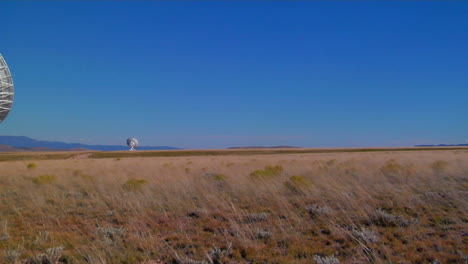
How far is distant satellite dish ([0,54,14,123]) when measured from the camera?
76.7ft

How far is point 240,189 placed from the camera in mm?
10891

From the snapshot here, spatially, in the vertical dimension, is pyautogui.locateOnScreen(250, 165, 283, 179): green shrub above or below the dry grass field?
above

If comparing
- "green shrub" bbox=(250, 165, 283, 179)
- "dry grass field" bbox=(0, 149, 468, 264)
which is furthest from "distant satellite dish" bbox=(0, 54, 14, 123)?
"green shrub" bbox=(250, 165, 283, 179)

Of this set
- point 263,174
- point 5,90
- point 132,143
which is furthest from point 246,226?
point 132,143

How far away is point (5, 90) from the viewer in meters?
24.1

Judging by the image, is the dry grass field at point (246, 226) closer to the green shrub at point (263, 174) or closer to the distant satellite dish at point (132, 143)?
the green shrub at point (263, 174)

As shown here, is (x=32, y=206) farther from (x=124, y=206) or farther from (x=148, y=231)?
(x=148, y=231)

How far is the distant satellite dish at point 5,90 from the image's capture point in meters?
23.4

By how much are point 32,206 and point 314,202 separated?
8.03 metres

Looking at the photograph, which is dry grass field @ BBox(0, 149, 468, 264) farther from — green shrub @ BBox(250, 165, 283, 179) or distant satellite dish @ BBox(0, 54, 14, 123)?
distant satellite dish @ BBox(0, 54, 14, 123)

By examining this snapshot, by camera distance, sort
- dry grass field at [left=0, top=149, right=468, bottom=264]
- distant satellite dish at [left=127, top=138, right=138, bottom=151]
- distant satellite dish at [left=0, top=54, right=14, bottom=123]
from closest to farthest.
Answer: dry grass field at [left=0, top=149, right=468, bottom=264] < distant satellite dish at [left=0, top=54, right=14, bottom=123] < distant satellite dish at [left=127, top=138, right=138, bottom=151]

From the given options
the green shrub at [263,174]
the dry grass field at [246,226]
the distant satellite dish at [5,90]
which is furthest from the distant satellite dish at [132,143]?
the dry grass field at [246,226]

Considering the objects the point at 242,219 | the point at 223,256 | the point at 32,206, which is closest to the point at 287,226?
the point at 242,219

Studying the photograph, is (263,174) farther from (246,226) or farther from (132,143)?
(132,143)
